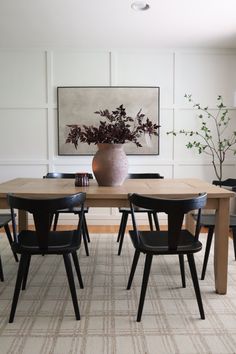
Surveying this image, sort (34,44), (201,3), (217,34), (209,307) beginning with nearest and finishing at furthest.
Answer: (209,307), (201,3), (217,34), (34,44)

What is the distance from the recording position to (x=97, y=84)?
445cm

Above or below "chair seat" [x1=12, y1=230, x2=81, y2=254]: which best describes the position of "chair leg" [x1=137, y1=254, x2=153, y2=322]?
below

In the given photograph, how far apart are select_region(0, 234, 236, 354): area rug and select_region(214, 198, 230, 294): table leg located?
0.33 ft

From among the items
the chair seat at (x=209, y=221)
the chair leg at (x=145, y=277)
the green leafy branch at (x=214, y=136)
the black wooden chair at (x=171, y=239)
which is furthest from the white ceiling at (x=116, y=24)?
the chair leg at (x=145, y=277)

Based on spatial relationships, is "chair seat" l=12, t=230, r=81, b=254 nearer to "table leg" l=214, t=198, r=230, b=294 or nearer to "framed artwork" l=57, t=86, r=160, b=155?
"table leg" l=214, t=198, r=230, b=294

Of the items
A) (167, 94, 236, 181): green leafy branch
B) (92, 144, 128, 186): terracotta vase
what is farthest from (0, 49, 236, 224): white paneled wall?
(92, 144, 128, 186): terracotta vase

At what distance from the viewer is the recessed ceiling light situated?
3.05 metres

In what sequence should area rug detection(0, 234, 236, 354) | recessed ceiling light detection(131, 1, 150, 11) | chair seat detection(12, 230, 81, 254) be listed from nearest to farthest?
area rug detection(0, 234, 236, 354) → chair seat detection(12, 230, 81, 254) → recessed ceiling light detection(131, 1, 150, 11)

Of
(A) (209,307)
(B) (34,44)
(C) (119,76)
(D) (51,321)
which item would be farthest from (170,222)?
(B) (34,44)

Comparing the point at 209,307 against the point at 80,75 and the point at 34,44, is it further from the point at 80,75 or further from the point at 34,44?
the point at 34,44

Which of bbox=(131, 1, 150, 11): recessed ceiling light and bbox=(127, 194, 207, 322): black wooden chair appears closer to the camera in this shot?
bbox=(127, 194, 207, 322): black wooden chair

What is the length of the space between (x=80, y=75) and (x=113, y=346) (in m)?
3.61

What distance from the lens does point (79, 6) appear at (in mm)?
3139

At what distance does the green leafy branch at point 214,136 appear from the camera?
4.50m
